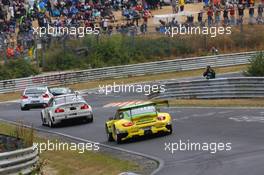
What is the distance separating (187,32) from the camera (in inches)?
2032

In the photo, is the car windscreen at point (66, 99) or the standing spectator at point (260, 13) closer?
the car windscreen at point (66, 99)

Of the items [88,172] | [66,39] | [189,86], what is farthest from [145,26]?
[88,172]

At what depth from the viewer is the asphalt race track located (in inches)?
580

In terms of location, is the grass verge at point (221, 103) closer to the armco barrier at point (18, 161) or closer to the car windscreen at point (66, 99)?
the car windscreen at point (66, 99)

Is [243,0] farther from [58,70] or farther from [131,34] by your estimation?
[58,70]

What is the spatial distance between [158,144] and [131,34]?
32.9m
